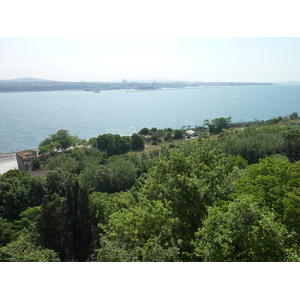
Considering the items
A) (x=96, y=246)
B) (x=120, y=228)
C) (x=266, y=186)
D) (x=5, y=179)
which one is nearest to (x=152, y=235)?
(x=120, y=228)

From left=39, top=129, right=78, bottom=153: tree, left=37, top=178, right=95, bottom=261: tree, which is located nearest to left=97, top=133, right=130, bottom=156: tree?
left=39, top=129, right=78, bottom=153: tree

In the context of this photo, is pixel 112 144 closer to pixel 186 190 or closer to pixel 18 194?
pixel 18 194

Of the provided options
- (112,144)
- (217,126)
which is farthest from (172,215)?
(217,126)

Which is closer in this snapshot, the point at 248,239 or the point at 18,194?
the point at 248,239

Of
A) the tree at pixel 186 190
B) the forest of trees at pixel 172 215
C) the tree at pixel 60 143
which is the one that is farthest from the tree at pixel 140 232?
the tree at pixel 60 143

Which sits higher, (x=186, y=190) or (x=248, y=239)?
(x=248, y=239)

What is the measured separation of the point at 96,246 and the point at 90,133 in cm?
5057

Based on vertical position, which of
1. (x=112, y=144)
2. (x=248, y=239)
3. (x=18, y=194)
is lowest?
(x=112, y=144)

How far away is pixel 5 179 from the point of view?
55.3 feet

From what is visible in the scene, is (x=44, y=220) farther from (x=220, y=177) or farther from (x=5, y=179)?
(x=5, y=179)

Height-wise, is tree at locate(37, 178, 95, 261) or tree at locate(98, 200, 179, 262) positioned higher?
tree at locate(98, 200, 179, 262)

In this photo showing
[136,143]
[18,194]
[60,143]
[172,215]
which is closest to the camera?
[172,215]

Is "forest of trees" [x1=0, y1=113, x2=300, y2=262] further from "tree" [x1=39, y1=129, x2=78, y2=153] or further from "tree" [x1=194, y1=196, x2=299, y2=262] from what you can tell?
"tree" [x1=39, y1=129, x2=78, y2=153]

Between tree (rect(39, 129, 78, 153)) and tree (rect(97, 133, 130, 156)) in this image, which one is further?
tree (rect(97, 133, 130, 156))
